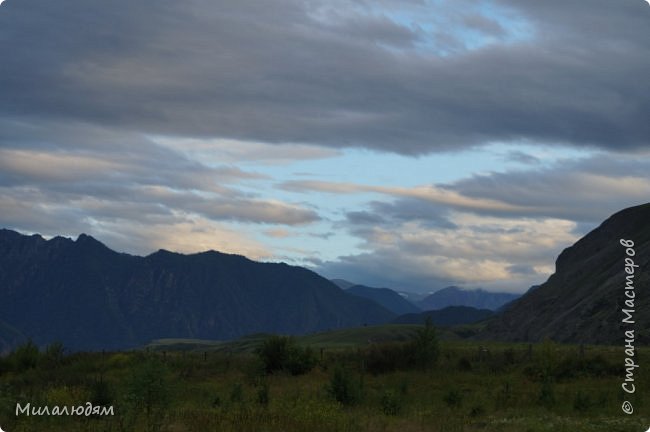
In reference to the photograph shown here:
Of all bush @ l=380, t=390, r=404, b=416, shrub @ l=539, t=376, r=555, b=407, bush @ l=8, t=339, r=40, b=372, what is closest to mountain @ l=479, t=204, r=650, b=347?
shrub @ l=539, t=376, r=555, b=407

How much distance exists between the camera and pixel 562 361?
49.9m

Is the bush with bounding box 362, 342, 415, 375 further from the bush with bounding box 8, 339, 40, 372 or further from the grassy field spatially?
the bush with bounding box 8, 339, 40, 372

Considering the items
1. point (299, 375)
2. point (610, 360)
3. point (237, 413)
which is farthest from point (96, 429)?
point (610, 360)

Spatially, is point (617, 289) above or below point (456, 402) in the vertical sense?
above

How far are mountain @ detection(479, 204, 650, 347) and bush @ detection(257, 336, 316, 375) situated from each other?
168 feet

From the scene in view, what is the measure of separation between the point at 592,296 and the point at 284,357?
8787 centimetres

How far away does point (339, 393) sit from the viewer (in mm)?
35812

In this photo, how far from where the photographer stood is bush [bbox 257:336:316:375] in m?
53.6

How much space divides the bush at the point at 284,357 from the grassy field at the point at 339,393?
2.23 feet

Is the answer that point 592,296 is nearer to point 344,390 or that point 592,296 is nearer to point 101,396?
point 344,390

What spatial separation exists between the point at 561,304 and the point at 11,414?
13071cm

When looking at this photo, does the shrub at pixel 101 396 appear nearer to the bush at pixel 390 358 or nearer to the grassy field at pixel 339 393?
the grassy field at pixel 339 393

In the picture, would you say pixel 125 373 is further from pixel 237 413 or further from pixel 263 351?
pixel 237 413

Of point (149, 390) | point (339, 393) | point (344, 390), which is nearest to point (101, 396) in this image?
point (149, 390)
